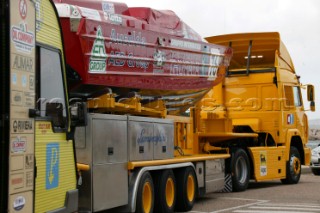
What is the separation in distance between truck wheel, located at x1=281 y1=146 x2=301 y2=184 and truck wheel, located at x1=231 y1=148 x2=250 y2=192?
2216 mm

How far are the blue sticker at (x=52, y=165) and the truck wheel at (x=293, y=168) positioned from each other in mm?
11722

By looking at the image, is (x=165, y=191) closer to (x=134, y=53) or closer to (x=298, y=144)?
(x=134, y=53)

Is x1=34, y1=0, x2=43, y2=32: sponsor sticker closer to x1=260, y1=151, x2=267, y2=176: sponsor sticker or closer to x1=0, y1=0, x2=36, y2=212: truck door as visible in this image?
x1=0, y1=0, x2=36, y2=212: truck door

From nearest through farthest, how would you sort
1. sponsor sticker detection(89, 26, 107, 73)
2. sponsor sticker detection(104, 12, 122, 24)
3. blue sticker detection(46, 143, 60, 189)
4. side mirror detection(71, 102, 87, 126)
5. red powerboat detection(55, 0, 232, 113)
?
blue sticker detection(46, 143, 60, 189) < side mirror detection(71, 102, 87, 126) < red powerboat detection(55, 0, 232, 113) < sponsor sticker detection(89, 26, 107, 73) < sponsor sticker detection(104, 12, 122, 24)

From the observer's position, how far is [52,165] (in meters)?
7.15

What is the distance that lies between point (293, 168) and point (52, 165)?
12.2m

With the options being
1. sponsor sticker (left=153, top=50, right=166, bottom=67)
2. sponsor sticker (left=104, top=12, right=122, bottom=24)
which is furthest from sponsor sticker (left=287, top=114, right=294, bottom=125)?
sponsor sticker (left=104, top=12, right=122, bottom=24)

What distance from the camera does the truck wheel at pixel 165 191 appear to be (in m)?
10.9

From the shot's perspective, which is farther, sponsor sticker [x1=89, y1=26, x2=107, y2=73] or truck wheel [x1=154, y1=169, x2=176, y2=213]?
truck wheel [x1=154, y1=169, x2=176, y2=213]

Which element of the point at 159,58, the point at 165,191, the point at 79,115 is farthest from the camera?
the point at 159,58

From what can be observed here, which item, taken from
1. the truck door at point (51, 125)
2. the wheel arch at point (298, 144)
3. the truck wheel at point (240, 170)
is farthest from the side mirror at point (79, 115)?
the wheel arch at point (298, 144)

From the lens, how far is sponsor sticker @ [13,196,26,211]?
6.15 metres

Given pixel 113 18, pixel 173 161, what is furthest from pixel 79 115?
pixel 173 161

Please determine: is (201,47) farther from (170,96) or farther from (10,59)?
(10,59)
